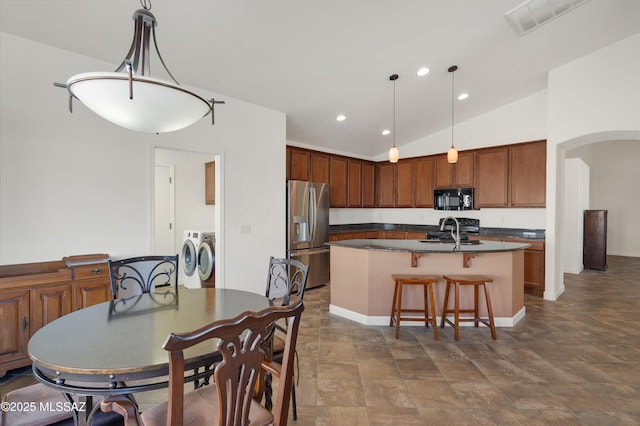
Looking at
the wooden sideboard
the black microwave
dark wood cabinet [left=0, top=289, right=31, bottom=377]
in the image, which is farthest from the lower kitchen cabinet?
dark wood cabinet [left=0, top=289, right=31, bottom=377]

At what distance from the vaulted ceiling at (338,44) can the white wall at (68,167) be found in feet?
0.61

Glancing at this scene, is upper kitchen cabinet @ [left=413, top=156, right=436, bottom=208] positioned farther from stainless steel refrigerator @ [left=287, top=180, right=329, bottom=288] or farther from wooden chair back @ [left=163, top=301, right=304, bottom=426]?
wooden chair back @ [left=163, top=301, right=304, bottom=426]

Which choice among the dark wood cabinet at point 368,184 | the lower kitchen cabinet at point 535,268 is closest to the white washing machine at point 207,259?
the dark wood cabinet at point 368,184

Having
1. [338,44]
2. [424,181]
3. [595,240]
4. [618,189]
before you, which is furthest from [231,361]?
[618,189]

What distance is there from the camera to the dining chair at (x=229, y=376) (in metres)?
0.96

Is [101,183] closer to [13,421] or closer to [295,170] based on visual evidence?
[13,421]

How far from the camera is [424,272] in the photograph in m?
3.55

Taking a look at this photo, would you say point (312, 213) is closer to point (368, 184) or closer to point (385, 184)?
point (368, 184)

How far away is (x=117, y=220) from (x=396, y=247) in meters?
2.87

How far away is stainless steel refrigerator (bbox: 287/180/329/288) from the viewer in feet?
15.5

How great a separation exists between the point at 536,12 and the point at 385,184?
13.0 feet

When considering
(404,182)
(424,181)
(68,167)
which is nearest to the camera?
(68,167)

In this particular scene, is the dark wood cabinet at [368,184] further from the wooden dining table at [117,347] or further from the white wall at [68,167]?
the wooden dining table at [117,347]

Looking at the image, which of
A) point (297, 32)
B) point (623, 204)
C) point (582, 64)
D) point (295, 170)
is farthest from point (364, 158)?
point (623, 204)
